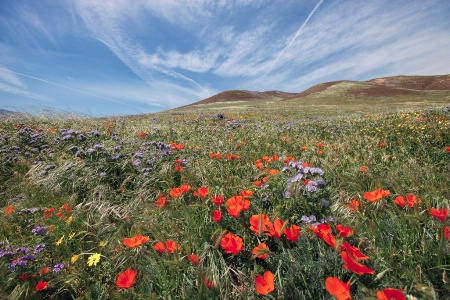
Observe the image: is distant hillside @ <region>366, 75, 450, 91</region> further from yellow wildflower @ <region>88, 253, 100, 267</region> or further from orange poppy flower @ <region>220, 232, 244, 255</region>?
yellow wildflower @ <region>88, 253, 100, 267</region>

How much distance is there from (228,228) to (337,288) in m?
1.29

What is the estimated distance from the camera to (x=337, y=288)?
Answer: 152cm

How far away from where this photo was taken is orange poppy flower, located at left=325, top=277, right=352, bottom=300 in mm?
1460

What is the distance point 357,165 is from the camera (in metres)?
4.24

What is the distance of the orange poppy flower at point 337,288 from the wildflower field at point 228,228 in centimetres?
1

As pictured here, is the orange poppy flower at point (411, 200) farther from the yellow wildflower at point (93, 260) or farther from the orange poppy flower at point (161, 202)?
the yellow wildflower at point (93, 260)

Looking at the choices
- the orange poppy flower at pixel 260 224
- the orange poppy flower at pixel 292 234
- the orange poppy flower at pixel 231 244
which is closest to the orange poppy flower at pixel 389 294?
the orange poppy flower at pixel 292 234

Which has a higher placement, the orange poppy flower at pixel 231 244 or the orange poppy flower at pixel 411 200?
the orange poppy flower at pixel 411 200

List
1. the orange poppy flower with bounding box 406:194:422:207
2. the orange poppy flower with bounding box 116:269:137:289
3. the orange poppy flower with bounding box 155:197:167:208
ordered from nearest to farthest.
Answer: the orange poppy flower with bounding box 116:269:137:289 → the orange poppy flower with bounding box 406:194:422:207 → the orange poppy flower with bounding box 155:197:167:208

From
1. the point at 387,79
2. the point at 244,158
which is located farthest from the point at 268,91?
the point at 244,158

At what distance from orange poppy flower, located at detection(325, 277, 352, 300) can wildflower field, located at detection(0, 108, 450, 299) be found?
10 mm

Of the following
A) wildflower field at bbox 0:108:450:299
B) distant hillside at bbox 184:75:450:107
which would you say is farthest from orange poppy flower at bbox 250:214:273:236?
distant hillside at bbox 184:75:450:107

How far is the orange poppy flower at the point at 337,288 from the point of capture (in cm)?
146

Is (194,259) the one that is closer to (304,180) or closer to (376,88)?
(304,180)
